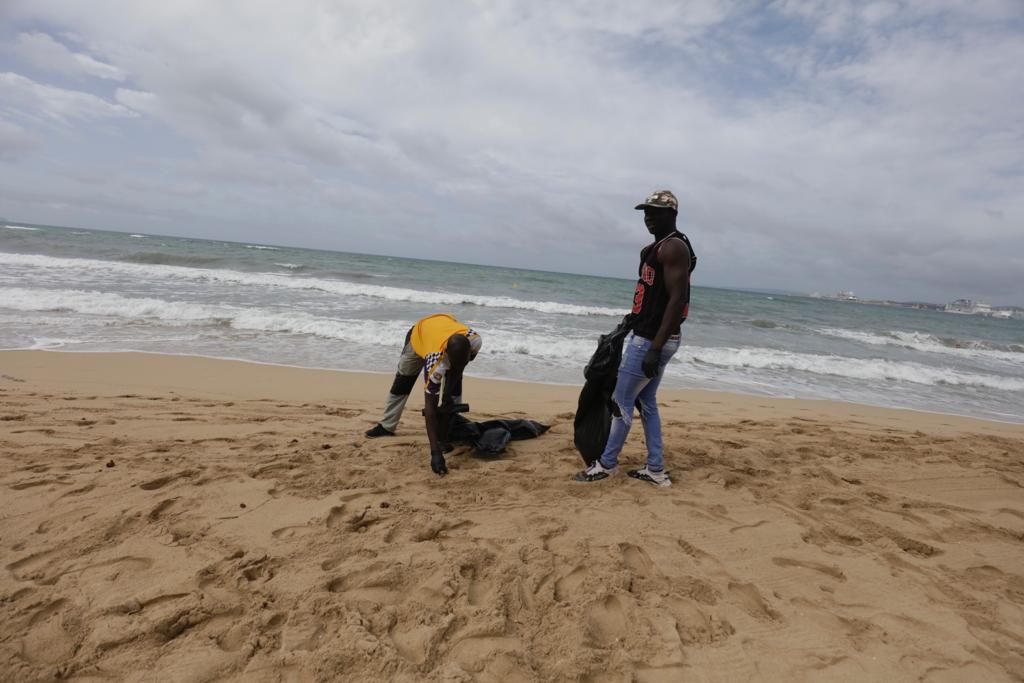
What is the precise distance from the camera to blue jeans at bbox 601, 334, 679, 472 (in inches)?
128

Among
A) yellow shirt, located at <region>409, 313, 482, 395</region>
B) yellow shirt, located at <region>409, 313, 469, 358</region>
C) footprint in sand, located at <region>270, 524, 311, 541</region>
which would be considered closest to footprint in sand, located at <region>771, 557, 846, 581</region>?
yellow shirt, located at <region>409, 313, 482, 395</region>

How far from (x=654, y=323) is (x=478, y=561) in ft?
5.81

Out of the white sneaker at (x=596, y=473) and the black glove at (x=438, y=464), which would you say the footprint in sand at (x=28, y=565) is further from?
the white sneaker at (x=596, y=473)

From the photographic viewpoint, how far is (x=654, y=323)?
3.19 m

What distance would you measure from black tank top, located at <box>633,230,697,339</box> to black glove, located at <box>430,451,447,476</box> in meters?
1.60

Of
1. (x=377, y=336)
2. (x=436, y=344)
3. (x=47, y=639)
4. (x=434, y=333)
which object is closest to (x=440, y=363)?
(x=436, y=344)

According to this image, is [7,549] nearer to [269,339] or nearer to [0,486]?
[0,486]

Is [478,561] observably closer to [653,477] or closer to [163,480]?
[653,477]

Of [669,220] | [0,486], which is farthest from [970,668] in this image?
[0,486]

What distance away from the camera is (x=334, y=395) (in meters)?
5.98

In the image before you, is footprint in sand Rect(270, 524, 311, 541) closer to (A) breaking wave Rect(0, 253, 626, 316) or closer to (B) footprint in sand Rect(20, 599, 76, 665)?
(B) footprint in sand Rect(20, 599, 76, 665)

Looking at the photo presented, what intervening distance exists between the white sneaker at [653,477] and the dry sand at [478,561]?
4.4 inches

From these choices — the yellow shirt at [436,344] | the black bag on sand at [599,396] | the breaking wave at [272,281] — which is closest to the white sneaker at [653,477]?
the black bag on sand at [599,396]

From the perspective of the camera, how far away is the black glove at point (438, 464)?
347 centimetres
